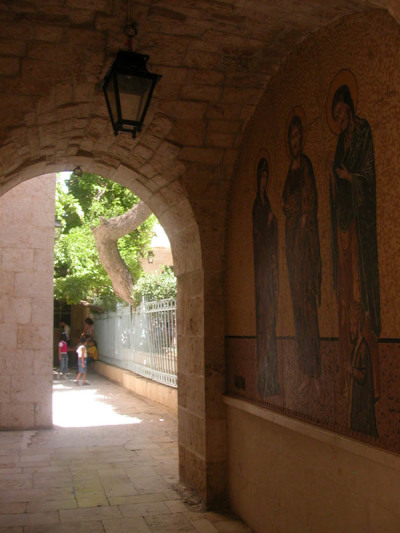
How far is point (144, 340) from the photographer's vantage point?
37.8 feet

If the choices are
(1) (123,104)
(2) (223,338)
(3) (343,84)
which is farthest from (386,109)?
(2) (223,338)

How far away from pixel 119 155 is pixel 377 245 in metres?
3.11

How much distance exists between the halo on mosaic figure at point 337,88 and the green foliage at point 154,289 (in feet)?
29.6

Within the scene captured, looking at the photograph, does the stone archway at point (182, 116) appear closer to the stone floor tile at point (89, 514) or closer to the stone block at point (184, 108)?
the stone block at point (184, 108)

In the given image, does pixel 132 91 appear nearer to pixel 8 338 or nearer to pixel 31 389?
pixel 8 338

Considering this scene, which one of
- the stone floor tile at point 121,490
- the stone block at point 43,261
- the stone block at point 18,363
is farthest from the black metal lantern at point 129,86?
the stone block at point 18,363

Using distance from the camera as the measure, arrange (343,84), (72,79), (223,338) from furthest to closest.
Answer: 1. (223,338)
2. (72,79)
3. (343,84)

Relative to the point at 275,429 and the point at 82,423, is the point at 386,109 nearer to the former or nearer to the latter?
the point at 275,429

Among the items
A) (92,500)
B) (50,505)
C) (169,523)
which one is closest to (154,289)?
(92,500)

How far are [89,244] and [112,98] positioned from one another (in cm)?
1258

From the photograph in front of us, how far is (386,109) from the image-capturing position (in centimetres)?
278

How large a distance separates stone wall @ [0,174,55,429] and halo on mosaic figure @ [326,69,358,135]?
5972mm

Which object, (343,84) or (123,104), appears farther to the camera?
(123,104)

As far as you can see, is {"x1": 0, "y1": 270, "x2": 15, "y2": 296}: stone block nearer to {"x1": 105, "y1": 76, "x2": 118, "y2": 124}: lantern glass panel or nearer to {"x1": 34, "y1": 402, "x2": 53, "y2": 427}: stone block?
{"x1": 34, "y1": 402, "x2": 53, "y2": 427}: stone block
